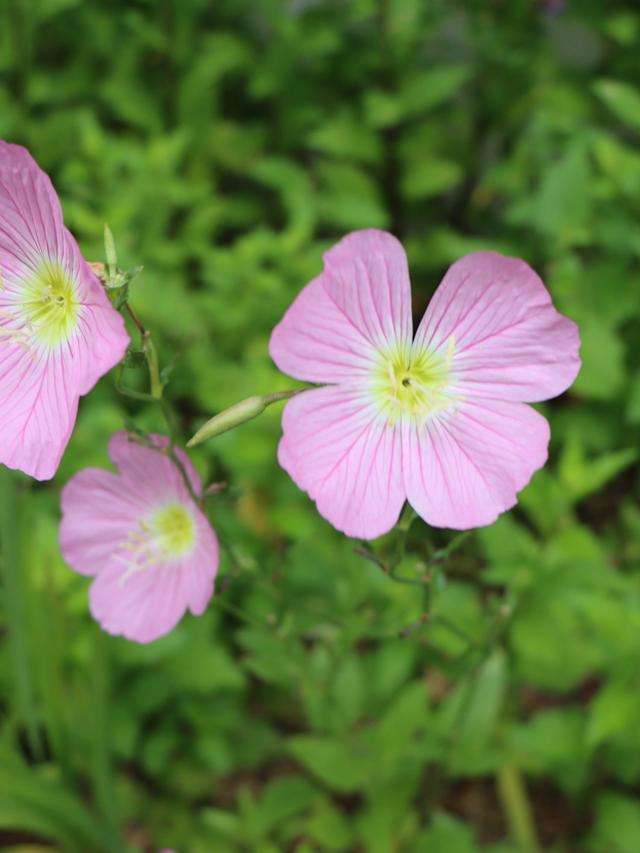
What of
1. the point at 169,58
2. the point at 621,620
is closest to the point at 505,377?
the point at 621,620

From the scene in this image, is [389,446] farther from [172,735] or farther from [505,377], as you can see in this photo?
[172,735]

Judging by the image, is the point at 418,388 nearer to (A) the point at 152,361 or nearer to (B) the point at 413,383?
(B) the point at 413,383

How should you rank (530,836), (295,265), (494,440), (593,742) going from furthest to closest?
1. (295,265)
2. (530,836)
3. (593,742)
4. (494,440)

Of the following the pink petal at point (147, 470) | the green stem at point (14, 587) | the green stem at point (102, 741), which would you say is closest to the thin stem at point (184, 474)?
the pink petal at point (147, 470)

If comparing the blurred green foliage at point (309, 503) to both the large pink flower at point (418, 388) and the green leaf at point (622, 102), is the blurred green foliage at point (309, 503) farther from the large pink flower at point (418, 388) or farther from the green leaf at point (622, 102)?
the large pink flower at point (418, 388)

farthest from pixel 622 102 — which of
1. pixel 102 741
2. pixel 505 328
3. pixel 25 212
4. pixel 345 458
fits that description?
pixel 102 741

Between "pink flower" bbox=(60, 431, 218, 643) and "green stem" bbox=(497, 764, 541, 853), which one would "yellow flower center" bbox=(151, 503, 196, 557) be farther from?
"green stem" bbox=(497, 764, 541, 853)
